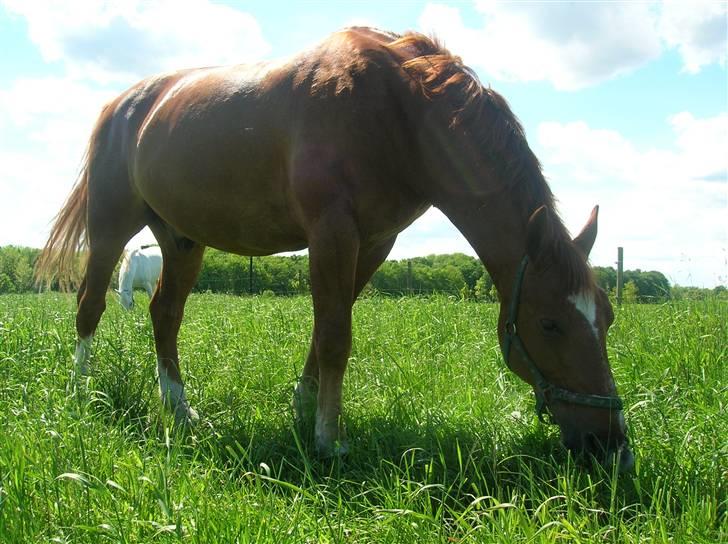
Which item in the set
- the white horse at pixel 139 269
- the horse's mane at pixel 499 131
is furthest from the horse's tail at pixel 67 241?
the white horse at pixel 139 269

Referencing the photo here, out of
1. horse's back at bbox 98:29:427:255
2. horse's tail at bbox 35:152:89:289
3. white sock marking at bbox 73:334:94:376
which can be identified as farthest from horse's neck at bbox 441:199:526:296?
horse's tail at bbox 35:152:89:289

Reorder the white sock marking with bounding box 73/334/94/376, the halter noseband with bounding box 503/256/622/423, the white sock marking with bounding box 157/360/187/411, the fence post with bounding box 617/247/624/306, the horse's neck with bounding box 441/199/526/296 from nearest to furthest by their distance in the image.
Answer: the halter noseband with bounding box 503/256/622/423
the horse's neck with bounding box 441/199/526/296
the white sock marking with bounding box 157/360/187/411
the white sock marking with bounding box 73/334/94/376
the fence post with bounding box 617/247/624/306

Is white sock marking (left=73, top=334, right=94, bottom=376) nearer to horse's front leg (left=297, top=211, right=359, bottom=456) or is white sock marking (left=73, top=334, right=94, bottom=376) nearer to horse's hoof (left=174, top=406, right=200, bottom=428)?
horse's hoof (left=174, top=406, right=200, bottom=428)

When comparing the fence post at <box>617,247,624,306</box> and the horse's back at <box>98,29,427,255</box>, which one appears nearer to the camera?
the horse's back at <box>98,29,427,255</box>

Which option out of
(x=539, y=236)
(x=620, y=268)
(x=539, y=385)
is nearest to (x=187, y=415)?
(x=539, y=385)

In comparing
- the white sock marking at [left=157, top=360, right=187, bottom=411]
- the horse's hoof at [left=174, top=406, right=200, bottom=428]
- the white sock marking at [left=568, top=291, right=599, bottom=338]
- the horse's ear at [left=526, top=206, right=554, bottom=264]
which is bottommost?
the horse's hoof at [left=174, top=406, right=200, bottom=428]

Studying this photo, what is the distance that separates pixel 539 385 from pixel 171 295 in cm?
287

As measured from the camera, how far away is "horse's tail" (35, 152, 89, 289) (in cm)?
511

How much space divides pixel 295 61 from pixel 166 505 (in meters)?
2.55

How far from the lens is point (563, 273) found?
105 inches

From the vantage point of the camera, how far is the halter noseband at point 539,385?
8.39ft

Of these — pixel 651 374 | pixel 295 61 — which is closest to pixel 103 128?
pixel 295 61

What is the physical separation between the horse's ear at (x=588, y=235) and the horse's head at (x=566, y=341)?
18 cm

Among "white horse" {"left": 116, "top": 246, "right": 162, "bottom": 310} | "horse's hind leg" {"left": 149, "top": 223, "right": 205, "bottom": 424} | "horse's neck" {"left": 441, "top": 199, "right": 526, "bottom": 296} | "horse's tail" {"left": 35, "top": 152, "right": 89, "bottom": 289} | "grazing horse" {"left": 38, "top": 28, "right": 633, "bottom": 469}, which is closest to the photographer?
"grazing horse" {"left": 38, "top": 28, "right": 633, "bottom": 469}
